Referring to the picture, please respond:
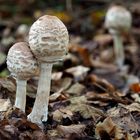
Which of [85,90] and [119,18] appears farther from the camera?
[119,18]

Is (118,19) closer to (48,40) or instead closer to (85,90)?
(85,90)

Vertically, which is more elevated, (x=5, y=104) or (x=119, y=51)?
(x=5, y=104)

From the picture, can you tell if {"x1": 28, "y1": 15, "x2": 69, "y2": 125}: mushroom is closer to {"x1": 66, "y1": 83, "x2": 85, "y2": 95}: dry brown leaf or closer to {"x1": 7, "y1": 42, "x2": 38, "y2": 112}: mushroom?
{"x1": 7, "y1": 42, "x2": 38, "y2": 112}: mushroom

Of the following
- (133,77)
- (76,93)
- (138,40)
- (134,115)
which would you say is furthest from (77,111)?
(138,40)

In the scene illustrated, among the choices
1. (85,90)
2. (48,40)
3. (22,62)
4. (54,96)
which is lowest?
(85,90)

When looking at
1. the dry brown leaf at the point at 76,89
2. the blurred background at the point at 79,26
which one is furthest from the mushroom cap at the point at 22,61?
the blurred background at the point at 79,26

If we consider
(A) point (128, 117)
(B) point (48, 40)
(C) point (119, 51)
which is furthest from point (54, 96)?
(C) point (119, 51)
